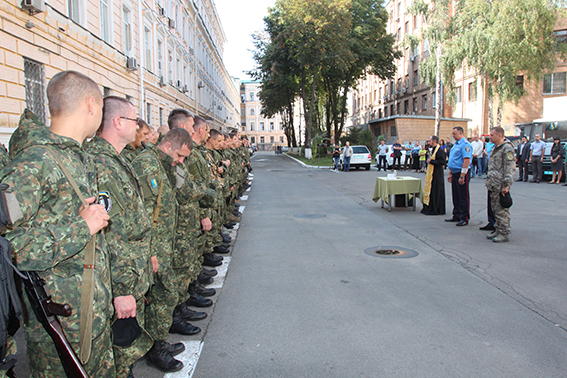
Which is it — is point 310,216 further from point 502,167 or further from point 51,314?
point 51,314

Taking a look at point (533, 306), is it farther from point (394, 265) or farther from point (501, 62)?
point (501, 62)

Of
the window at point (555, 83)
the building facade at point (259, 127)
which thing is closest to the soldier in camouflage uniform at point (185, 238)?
the window at point (555, 83)

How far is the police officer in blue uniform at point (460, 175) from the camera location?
8719mm

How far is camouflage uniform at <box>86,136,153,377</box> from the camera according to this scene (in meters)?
2.43

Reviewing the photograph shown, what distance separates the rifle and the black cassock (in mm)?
9299

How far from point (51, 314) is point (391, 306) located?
132 inches

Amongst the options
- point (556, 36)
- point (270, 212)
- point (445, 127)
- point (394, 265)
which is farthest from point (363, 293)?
point (445, 127)

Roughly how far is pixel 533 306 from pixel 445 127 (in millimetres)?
35595

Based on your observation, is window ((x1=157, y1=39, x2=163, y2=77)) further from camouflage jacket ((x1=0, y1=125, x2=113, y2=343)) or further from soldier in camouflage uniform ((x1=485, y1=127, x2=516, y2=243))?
camouflage jacket ((x1=0, y1=125, x2=113, y2=343))

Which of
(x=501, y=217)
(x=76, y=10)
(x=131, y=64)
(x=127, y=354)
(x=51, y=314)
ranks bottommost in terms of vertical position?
(x=127, y=354)

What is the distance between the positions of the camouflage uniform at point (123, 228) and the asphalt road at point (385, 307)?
0.97 metres

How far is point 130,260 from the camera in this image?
8.22 feet

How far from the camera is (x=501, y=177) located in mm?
7379

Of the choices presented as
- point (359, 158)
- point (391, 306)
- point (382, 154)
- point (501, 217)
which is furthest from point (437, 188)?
point (359, 158)
